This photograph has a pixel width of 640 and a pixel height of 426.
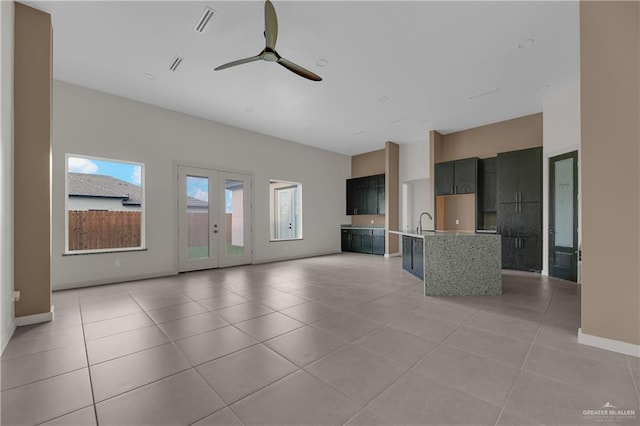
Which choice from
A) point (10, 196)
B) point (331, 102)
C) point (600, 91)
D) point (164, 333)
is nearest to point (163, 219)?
point (10, 196)

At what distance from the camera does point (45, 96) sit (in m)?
3.07

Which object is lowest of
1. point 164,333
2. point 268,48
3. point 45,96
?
point 164,333

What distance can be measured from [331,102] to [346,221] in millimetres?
5118

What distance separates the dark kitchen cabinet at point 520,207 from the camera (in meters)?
5.57

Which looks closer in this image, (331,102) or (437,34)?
(437,34)

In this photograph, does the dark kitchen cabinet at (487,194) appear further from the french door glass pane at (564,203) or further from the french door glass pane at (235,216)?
the french door glass pane at (235,216)

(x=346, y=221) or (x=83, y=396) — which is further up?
(x=346, y=221)

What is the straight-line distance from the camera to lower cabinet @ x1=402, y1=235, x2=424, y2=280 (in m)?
4.95

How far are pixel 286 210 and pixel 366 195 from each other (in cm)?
274

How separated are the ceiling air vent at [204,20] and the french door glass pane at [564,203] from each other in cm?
617

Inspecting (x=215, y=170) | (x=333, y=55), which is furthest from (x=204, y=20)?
(x=215, y=170)

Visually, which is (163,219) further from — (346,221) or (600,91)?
(600,91)

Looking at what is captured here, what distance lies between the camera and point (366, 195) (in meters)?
9.12

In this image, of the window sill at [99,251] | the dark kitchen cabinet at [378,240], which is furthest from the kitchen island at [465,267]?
the window sill at [99,251]
